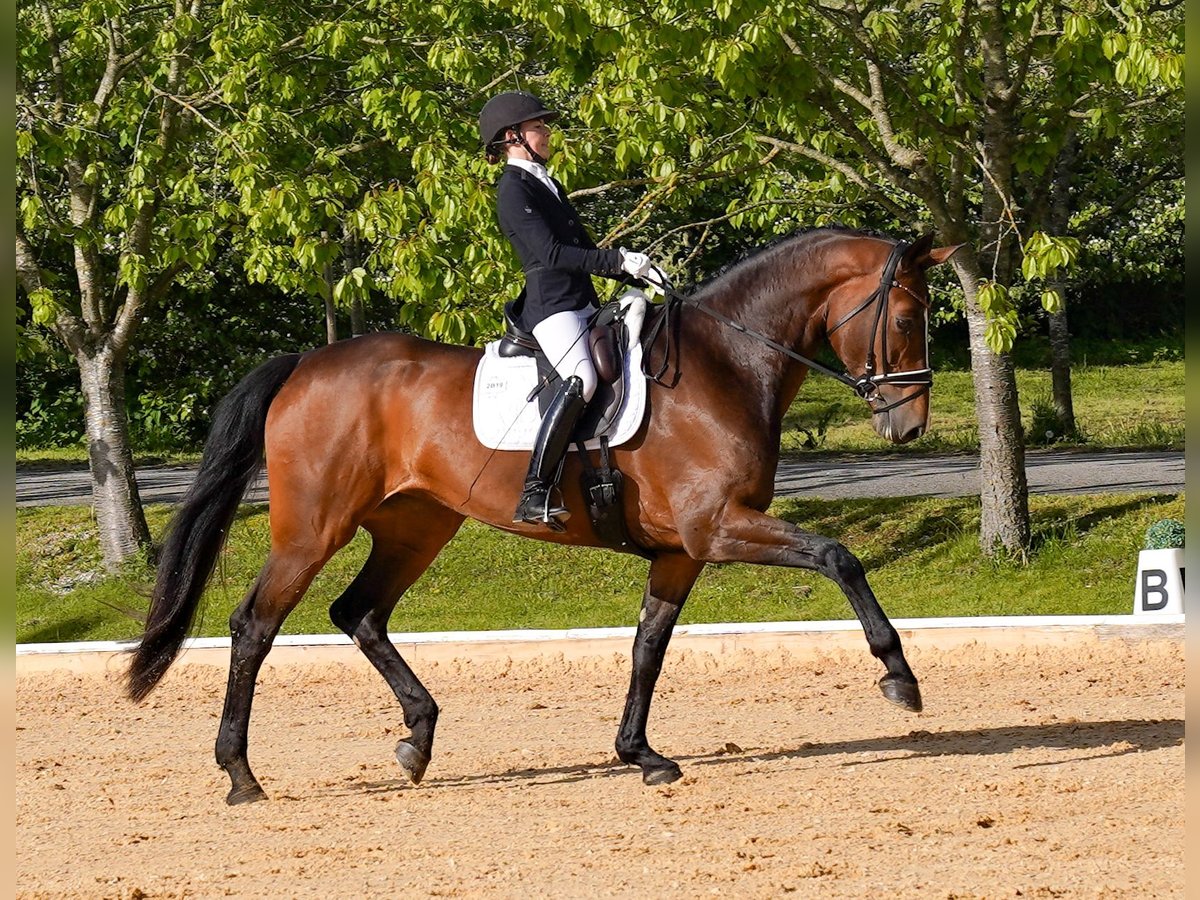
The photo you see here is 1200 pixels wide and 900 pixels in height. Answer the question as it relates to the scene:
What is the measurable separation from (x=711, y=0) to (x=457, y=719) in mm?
4714

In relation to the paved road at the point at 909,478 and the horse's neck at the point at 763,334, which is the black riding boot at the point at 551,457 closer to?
the horse's neck at the point at 763,334

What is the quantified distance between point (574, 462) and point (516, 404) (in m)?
0.39

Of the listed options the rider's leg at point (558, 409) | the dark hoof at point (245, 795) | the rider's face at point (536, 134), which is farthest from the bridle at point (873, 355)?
the dark hoof at point (245, 795)

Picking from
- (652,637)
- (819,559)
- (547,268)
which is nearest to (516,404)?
(547,268)

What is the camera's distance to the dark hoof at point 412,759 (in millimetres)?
6914

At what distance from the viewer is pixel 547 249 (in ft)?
21.1

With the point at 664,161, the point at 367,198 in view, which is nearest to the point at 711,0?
the point at 664,161

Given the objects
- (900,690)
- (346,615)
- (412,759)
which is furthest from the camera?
(346,615)

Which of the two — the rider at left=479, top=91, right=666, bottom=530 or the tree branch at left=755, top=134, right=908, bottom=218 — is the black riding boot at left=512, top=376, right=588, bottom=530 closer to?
the rider at left=479, top=91, right=666, bottom=530

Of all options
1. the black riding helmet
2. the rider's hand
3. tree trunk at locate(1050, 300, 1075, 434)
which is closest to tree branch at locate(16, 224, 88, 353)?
the black riding helmet

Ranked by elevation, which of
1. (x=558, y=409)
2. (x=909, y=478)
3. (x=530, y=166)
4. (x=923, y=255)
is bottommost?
(x=909, y=478)

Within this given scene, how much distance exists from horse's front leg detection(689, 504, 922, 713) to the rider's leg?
671 millimetres

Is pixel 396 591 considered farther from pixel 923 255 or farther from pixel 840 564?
pixel 923 255

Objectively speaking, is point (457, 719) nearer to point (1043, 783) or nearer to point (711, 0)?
point (1043, 783)
